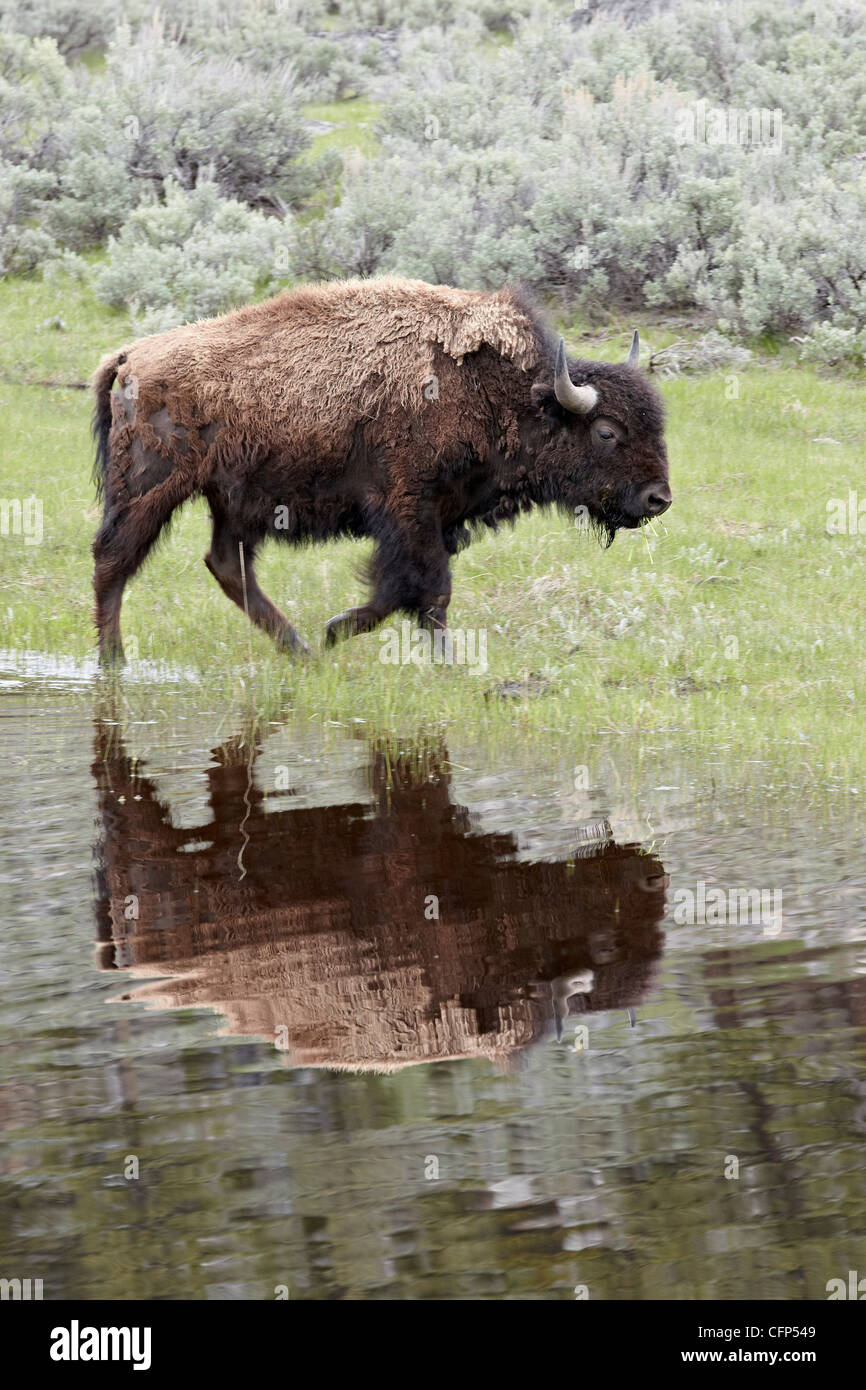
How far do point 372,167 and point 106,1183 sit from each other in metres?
16.9

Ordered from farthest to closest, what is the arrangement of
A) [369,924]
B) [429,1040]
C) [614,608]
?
[614,608]
[369,924]
[429,1040]

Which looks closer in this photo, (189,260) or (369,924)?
(369,924)

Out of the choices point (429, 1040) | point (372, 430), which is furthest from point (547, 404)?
point (429, 1040)

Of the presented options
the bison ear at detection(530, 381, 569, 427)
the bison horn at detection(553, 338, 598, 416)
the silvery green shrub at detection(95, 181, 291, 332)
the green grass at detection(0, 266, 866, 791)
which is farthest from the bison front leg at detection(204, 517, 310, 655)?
the silvery green shrub at detection(95, 181, 291, 332)

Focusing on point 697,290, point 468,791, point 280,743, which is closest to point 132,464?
point 280,743

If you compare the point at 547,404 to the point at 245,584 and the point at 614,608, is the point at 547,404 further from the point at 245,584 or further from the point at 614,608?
the point at 245,584

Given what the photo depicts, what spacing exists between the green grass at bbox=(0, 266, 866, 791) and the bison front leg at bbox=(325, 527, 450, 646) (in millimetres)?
293

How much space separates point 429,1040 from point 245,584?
5.19 meters

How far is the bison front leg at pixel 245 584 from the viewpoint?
877cm

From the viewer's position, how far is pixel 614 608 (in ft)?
30.9

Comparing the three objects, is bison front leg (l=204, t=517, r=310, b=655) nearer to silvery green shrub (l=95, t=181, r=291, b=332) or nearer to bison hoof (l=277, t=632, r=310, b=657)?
bison hoof (l=277, t=632, r=310, b=657)

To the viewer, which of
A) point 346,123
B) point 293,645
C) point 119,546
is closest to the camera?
point 119,546

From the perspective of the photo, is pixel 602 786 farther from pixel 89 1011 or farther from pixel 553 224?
pixel 553 224

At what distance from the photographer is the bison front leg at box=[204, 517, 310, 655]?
28.8 feet
